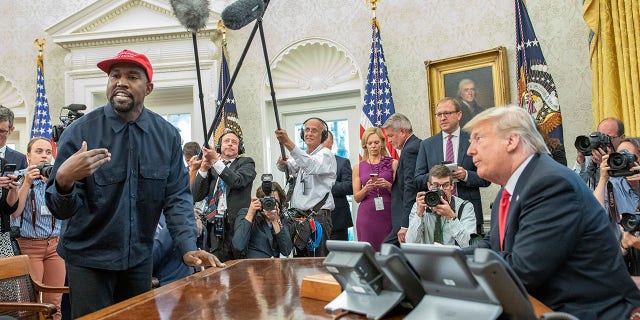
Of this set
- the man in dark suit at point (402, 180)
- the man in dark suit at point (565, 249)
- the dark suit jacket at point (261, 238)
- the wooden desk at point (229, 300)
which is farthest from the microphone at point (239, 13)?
the man in dark suit at point (565, 249)

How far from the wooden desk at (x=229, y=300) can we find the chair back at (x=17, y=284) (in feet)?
2.48

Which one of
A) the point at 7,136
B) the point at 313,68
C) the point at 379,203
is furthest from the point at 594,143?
the point at 313,68

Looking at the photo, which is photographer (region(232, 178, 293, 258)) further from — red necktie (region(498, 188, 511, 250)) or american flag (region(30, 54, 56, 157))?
american flag (region(30, 54, 56, 157))

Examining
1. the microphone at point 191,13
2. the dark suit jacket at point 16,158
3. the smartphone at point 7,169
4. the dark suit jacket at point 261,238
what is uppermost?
the microphone at point 191,13

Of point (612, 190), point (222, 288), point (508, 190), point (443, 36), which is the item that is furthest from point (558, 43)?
point (222, 288)

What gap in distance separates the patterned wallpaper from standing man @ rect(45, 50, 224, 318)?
4207 millimetres

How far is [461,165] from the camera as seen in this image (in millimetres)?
3947

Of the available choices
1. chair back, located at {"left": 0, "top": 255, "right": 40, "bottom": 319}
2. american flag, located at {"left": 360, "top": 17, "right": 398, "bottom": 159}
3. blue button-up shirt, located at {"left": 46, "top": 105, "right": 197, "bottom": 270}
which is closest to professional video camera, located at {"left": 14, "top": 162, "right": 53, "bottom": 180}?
chair back, located at {"left": 0, "top": 255, "right": 40, "bottom": 319}

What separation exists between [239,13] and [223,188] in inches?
49.9

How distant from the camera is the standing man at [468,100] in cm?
586

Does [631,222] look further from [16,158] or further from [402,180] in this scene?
[16,158]

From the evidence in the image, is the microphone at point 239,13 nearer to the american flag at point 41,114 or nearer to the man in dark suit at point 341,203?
the man in dark suit at point 341,203

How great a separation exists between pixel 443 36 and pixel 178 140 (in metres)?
4.30

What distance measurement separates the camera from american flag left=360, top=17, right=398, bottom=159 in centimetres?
596
